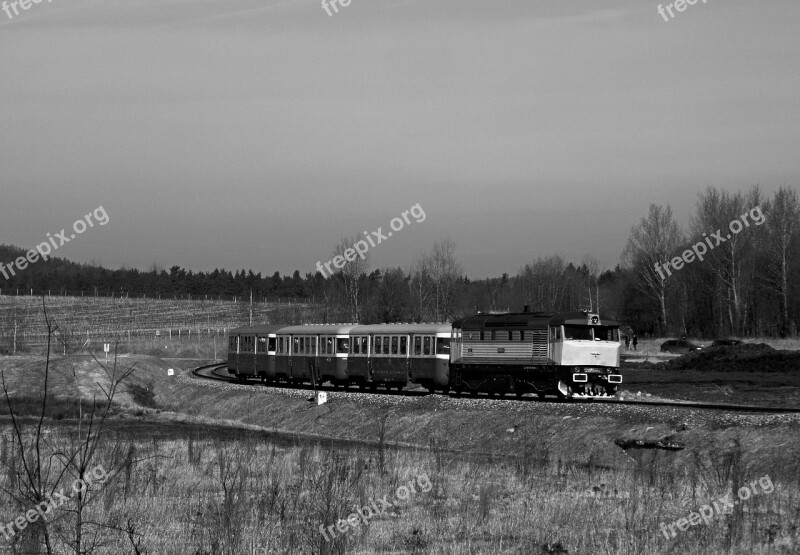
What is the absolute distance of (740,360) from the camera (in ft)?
205

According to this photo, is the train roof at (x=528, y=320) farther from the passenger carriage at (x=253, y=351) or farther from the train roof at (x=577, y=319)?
the passenger carriage at (x=253, y=351)

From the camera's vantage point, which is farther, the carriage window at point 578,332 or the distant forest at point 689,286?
the distant forest at point 689,286

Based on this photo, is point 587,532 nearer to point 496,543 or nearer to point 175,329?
point 496,543

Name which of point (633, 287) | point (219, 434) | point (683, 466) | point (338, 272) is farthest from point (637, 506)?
point (633, 287)

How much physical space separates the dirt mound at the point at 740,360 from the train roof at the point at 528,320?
27.7 metres

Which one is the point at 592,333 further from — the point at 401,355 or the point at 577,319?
the point at 401,355

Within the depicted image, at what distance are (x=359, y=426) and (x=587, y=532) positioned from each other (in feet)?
72.0

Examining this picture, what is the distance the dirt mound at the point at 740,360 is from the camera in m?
58.8

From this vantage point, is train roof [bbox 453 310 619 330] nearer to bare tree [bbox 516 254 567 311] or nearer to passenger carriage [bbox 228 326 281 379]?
passenger carriage [bbox 228 326 281 379]

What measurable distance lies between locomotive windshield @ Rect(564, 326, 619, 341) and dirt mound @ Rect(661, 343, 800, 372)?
26379mm

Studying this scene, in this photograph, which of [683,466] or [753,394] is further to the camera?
[753,394]

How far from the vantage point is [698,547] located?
11.9m

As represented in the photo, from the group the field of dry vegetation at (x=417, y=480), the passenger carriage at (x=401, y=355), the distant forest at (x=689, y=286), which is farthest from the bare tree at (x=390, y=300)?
the field of dry vegetation at (x=417, y=480)

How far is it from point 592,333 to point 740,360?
31953 millimetres
